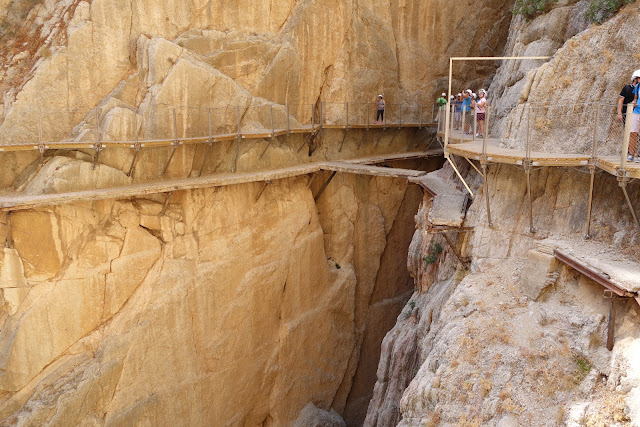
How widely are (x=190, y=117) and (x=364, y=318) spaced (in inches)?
497

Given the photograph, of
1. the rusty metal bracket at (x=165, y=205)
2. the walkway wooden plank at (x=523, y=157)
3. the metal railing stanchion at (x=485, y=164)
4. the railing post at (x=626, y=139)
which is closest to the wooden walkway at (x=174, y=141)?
the rusty metal bracket at (x=165, y=205)

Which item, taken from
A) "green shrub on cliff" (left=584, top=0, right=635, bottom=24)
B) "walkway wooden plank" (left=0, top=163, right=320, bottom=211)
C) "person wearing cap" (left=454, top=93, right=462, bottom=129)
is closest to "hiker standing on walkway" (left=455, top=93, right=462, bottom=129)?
"person wearing cap" (left=454, top=93, right=462, bottom=129)

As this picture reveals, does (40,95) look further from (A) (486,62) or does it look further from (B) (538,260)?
(A) (486,62)

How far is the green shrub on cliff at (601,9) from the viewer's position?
56.0ft

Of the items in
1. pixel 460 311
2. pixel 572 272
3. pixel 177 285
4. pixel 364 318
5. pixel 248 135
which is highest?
pixel 248 135

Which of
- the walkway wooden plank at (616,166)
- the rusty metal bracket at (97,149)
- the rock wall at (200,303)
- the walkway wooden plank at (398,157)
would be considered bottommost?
the rock wall at (200,303)

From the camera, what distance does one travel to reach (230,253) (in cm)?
2120

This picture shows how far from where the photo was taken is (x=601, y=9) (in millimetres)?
17875

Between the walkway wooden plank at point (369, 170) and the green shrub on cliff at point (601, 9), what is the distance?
24.5ft

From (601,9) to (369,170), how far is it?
938cm

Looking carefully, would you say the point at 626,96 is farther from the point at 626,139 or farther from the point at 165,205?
the point at 165,205

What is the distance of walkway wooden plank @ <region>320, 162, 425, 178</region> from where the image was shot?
21627 millimetres

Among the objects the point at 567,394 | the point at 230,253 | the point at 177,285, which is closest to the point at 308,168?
the point at 230,253

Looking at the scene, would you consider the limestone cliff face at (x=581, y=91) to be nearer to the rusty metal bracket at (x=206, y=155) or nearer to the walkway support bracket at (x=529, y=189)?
the walkway support bracket at (x=529, y=189)
